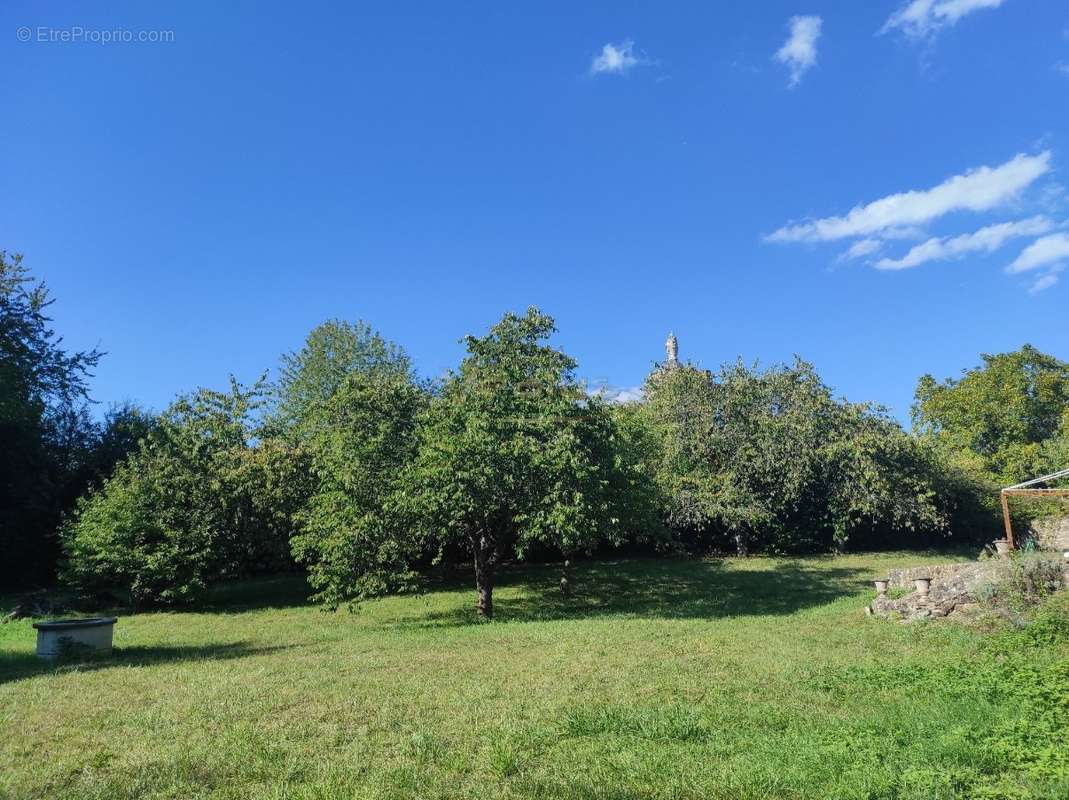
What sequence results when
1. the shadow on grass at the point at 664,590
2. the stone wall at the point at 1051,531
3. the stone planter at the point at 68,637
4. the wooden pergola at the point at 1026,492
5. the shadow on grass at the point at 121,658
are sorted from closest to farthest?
1. the shadow on grass at the point at 121,658
2. the stone planter at the point at 68,637
3. the shadow on grass at the point at 664,590
4. the wooden pergola at the point at 1026,492
5. the stone wall at the point at 1051,531

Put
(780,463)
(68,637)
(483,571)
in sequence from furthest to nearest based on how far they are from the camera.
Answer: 1. (780,463)
2. (483,571)
3. (68,637)

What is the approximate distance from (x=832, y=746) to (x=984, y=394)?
2024 inches

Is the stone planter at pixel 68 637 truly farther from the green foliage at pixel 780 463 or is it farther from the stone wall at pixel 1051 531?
the stone wall at pixel 1051 531

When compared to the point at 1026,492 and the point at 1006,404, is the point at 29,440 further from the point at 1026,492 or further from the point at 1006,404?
the point at 1006,404

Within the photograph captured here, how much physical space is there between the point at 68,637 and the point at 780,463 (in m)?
25.4

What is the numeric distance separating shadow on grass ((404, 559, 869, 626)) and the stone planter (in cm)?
669

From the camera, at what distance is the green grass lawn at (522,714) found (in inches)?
196

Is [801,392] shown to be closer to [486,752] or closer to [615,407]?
[615,407]

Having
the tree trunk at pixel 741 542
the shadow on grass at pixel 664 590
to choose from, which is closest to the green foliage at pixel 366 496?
the shadow on grass at pixel 664 590

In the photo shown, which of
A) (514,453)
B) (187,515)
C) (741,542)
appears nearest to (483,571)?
(514,453)

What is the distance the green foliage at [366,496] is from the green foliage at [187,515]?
4375 mm

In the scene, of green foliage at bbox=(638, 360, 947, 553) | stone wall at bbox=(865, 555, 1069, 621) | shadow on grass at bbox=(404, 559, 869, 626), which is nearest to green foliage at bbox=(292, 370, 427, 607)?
shadow on grass at bbox=(404, 559, 869, 626)

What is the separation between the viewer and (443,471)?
49.1ft

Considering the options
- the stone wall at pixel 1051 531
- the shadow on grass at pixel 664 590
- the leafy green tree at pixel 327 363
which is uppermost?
the leafy green tree at pixel 327 363
